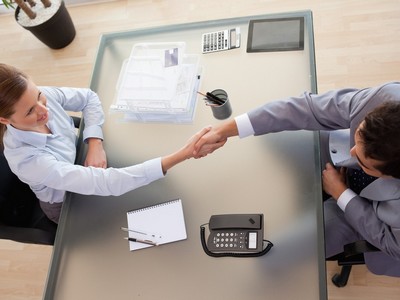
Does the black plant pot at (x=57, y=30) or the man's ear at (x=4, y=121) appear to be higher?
the black plant pot at (x=57, y=30)

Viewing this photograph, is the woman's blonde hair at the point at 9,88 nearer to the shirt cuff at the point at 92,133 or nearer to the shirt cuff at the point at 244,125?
the shirt cuff at the point at 92,133

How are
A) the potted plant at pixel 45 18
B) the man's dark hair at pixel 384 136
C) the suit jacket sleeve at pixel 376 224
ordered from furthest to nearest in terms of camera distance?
the potted plant at pixel 45 18
the suit jacket sleeve at pixel 376 224
the man's dark hair at pixel 384 136

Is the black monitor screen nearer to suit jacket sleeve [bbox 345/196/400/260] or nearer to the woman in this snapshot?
the woman

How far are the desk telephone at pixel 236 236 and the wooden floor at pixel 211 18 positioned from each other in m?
0.75

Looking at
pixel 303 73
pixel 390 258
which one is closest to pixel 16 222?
pixel 303 73

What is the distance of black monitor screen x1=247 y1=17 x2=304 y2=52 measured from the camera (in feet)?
4.94

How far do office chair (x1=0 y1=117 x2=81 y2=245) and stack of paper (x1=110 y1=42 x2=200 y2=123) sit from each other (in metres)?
0.46

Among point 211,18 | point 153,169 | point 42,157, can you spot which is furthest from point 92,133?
point 211,18

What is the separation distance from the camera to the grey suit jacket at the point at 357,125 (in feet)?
3.57

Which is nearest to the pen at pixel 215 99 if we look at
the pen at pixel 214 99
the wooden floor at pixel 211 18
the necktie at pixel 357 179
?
the pen at pixel 214 99

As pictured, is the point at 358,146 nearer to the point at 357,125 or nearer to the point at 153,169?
the point at 357,125

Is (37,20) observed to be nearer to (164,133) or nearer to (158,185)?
(164,133)

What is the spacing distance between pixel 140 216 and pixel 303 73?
794 mm

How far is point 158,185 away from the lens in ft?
4.45
